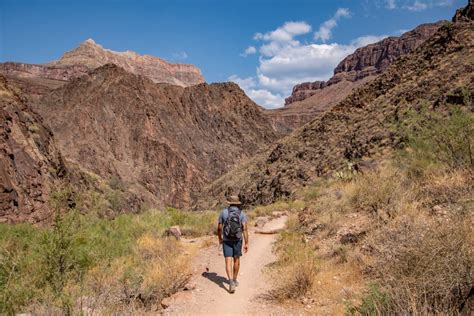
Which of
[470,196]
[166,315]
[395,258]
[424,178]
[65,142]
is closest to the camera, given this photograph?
[395,258]

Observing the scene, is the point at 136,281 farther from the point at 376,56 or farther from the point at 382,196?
the point at 376,56

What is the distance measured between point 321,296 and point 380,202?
3390 millimetres

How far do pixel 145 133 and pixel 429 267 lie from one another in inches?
2333

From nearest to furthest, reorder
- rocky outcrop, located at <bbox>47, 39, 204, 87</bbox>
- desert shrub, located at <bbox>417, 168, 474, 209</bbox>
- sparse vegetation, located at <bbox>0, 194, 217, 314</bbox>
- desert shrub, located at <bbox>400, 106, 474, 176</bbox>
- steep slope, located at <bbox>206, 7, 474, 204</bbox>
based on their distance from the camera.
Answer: sparse vegetation, located at <bbox>0, 194, 217, 314</bbox> → desert shrub, located at <bbox>417, 168, 474, 209</bbox> → desert shrub, located at <bbox>400, 106, 474, 176</bbox> → steep slope, located at <bbox>206, 7, 474, 204</bbox> → rocky outcrop, located at <bbox>47, 39, 204, 87</bbox>

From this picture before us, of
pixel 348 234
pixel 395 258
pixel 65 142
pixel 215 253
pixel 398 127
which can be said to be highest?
pixel 65 142

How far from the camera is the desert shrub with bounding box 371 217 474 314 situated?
11.2 ft

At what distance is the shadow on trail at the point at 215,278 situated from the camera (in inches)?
271

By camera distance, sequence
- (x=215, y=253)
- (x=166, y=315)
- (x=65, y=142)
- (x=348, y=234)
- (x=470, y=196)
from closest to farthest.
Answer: (x=166, y=315) → (x=470, y=196) → (x=348, y=234) → (x=215, y=253) → (x=65, y=142)

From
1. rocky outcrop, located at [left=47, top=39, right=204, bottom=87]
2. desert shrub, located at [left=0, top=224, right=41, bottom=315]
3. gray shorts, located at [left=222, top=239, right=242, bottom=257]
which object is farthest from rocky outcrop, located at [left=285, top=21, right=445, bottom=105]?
desert shrub, located at [left=0, top=224, right=41, bottom=315]

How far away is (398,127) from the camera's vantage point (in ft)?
59.6

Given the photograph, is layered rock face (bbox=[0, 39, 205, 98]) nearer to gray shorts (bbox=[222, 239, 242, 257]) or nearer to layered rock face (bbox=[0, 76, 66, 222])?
layered rock face (bbox=[0, 76, 66, 222])

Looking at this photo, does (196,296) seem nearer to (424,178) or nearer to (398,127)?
(424,178)

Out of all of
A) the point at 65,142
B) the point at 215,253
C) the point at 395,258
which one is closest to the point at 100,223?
the point at 215,253

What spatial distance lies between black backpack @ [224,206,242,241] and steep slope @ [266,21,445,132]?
111 metres
